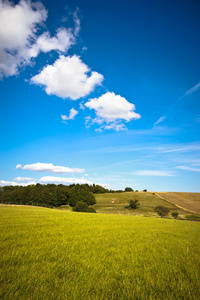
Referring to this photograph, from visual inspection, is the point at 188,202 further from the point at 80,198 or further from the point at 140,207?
the point at 80,198

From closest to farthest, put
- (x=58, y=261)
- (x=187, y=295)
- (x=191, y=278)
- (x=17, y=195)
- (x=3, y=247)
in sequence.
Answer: (x=187, y=295), (x=191, y=278), (x=58, y=261), (x=3, y=247), (x=17, y=195)

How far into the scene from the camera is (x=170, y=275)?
425cm

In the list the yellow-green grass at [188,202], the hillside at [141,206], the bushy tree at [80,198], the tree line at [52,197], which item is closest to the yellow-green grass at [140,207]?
the hillside at [141,206]

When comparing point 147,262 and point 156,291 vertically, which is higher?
point 156,291

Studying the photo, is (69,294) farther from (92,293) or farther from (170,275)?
(170,275)

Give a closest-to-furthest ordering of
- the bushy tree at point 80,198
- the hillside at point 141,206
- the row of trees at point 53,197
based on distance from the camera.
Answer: the hillside at point 141,206 < the row of trees at point 53,197 < the bushy tree at point 80,198

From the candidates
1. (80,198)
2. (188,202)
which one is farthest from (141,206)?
(80,198)

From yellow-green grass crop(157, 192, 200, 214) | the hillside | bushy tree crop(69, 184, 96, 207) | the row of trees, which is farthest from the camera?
bushy tree crop(69, 184, 96, 207)

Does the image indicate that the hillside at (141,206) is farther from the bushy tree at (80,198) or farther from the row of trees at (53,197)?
the row of trees at (53,197)

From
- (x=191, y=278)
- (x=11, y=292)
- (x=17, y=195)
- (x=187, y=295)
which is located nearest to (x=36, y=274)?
(x=11, y=292)

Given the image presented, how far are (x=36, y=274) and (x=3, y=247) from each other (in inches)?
124

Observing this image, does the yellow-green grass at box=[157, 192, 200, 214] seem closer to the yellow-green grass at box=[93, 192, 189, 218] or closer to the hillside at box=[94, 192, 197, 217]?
the hillside at box=[94, 192, 197, 217]

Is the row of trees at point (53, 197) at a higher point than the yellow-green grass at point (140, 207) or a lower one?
higher

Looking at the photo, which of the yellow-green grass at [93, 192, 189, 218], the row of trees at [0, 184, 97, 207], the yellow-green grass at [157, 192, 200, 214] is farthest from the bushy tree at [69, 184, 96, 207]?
the yellow-green grass at [157, 192, 200, 214]
